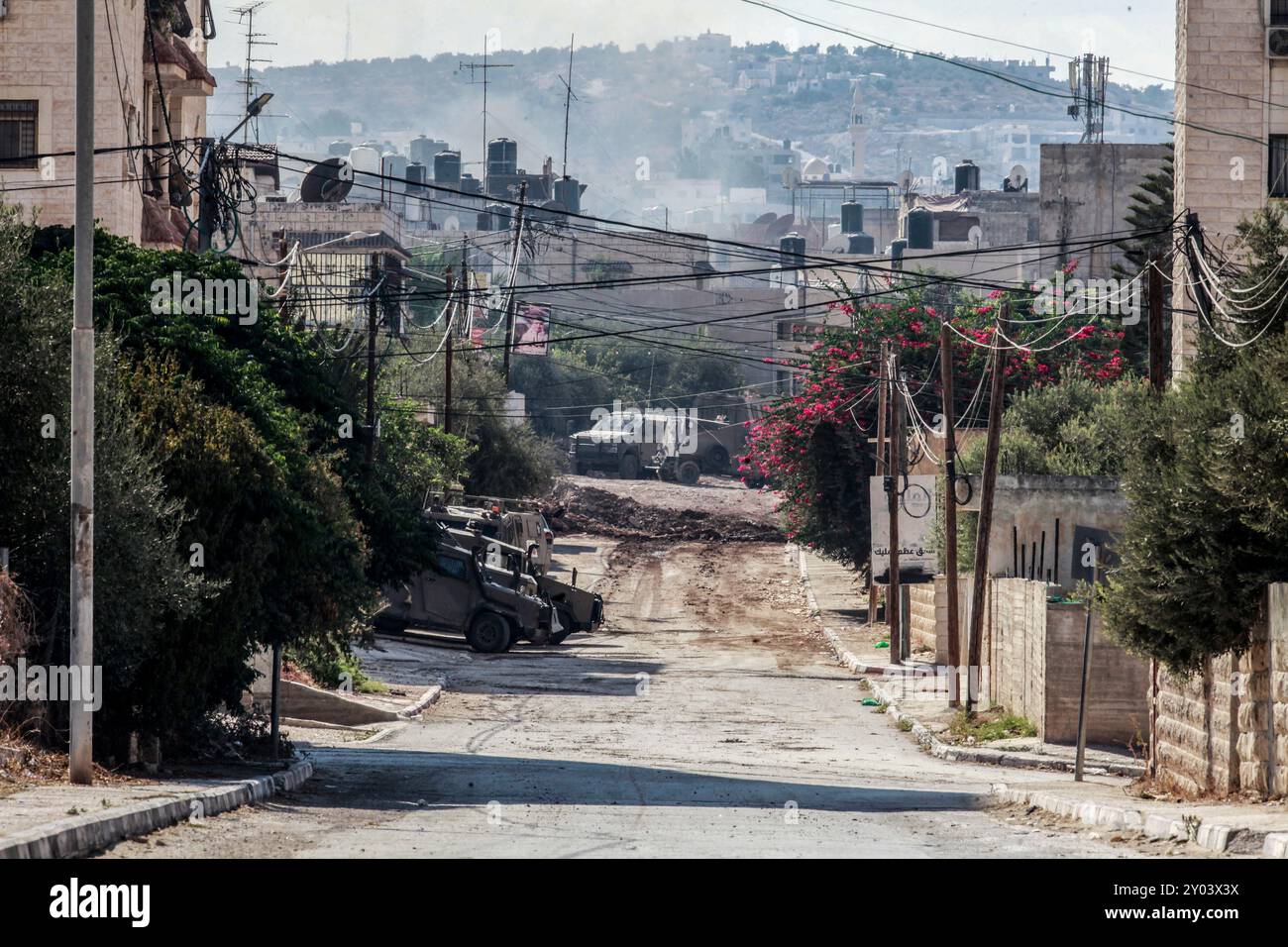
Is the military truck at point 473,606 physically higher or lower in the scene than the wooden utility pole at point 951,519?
lower

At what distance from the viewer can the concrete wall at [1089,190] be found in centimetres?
8319

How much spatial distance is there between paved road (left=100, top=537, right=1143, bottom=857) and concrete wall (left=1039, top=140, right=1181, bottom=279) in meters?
42.3

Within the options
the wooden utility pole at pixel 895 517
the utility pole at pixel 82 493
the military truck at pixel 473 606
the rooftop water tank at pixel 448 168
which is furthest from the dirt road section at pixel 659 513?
the rooftop water tank at pixel 448 168

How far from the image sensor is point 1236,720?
1648 centimetres

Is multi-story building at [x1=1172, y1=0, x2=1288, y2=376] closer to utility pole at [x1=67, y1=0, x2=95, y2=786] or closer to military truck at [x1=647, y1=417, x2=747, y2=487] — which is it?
utility pole at [x1=67, y1=0, x2=95, y2=786]

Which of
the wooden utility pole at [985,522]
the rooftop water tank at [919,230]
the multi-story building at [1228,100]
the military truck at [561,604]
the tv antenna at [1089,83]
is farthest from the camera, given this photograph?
the rooftop water tank at [919,230]

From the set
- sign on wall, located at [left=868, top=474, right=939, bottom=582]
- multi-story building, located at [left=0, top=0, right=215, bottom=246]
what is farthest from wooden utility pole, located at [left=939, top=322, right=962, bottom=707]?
multi-story building, located at [left=0, top=0, right=215, bottom=246]

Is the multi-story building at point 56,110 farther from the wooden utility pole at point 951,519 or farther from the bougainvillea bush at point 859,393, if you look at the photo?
the bougainvillea bush at point 859,393

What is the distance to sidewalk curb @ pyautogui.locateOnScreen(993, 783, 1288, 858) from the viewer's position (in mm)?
12172

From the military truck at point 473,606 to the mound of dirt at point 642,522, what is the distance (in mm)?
22558

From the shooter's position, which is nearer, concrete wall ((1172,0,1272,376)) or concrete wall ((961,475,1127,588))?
concrete wall ((961,475,1127,588))

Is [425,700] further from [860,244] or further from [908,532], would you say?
→ [860,244]

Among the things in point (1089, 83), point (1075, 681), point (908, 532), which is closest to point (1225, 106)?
point (908, 532)
